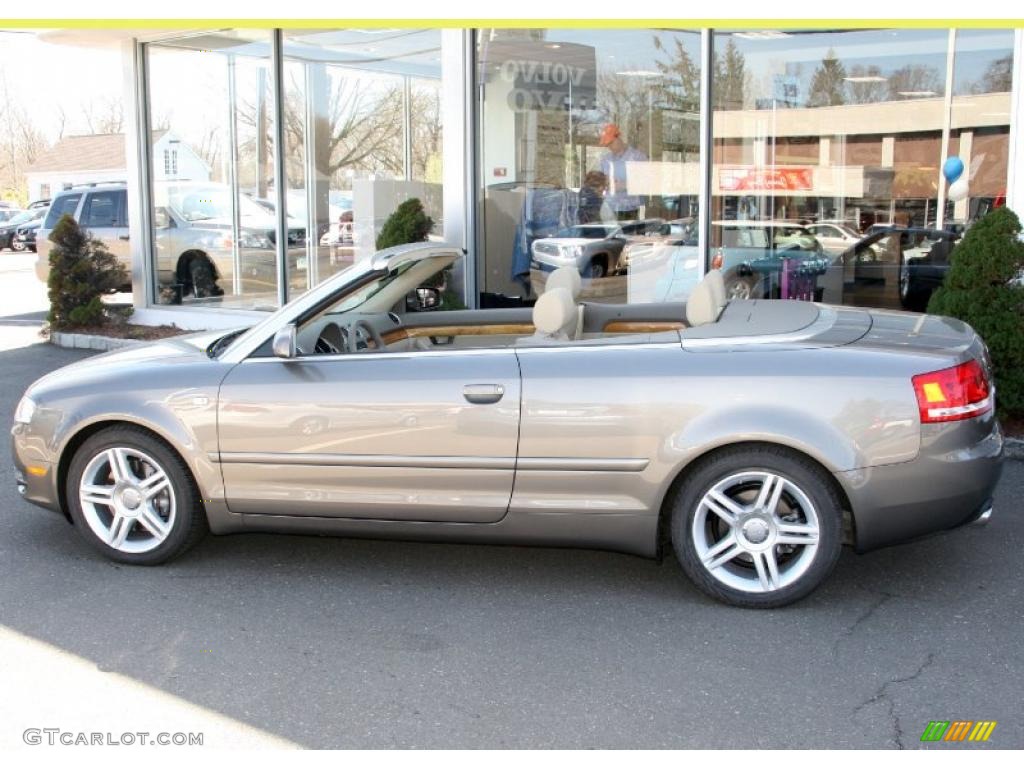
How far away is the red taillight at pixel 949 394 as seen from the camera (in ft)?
13.8

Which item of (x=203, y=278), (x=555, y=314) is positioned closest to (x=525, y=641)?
(x=555, y=314)

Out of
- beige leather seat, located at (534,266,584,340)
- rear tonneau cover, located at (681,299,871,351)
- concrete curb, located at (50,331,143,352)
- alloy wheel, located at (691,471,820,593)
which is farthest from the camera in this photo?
concrete curb, located at (50,331,143,352)

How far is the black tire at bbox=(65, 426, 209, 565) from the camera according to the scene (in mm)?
4824

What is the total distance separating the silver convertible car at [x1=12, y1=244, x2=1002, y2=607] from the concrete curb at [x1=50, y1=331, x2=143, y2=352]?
7.45 meters

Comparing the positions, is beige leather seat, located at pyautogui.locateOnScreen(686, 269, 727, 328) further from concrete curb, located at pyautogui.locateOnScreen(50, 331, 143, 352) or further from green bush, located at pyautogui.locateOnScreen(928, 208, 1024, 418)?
concrete curb, located at pyautogui.locateOnScreen(50, 331, 143, 352)

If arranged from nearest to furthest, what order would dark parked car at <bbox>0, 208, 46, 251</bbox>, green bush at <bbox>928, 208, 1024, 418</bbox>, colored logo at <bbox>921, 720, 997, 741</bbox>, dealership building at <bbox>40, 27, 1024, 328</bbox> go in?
colored logo at <bbox>921, 720, 997, 741</bbox> → green bush at <bbox>928, 208, 1024, 418</bbox> → dealership building at <bbox>40, 27, 1024, 328</bbox> → dark parked car at <bbox>0, 208, 46, 251</bbox>

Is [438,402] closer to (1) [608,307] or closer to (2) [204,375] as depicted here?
(2) [204,375]

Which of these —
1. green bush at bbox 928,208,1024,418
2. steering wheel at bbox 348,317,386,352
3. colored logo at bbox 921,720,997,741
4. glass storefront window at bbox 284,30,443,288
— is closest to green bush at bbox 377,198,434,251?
glass storefront window at bbox 284,30,443,288

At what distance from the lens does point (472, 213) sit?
36.4 ft

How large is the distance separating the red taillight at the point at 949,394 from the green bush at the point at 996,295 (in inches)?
130

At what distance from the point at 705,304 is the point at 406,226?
6.41m

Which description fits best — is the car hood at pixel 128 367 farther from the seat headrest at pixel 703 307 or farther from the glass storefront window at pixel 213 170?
the glass storefront window at pixel 213 170

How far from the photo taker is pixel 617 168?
36.0 ft

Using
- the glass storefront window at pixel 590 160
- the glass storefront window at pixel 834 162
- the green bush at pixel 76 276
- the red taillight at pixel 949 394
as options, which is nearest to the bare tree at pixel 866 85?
the glass storefront window at pixel 834 162
